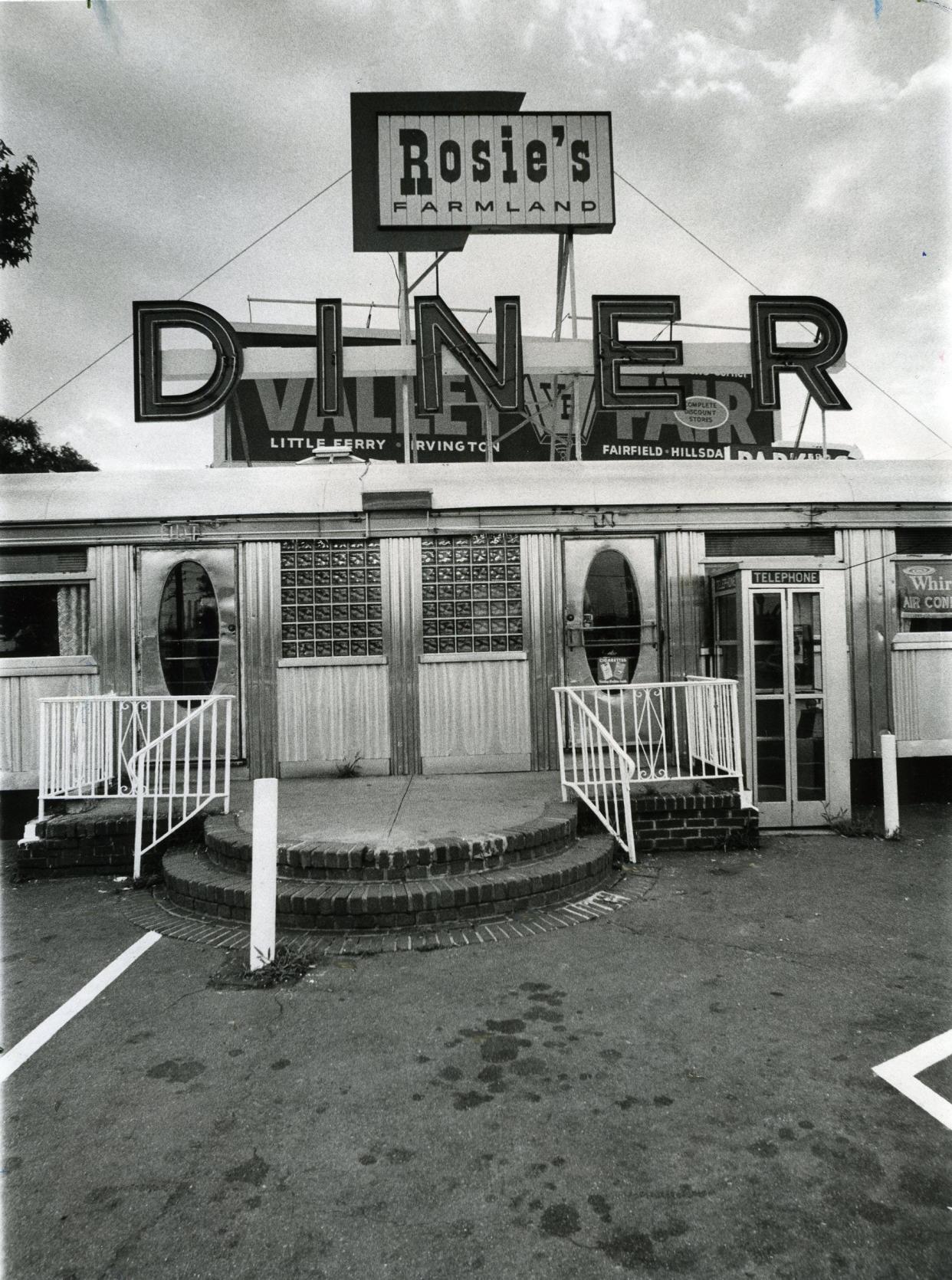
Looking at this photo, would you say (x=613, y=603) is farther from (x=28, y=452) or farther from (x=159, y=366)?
(x=28, y=452)

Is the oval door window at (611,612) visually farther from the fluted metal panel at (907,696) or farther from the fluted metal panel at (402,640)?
the fluted metal panel at (907,696)

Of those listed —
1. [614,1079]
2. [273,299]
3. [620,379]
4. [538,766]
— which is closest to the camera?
[614,1079]

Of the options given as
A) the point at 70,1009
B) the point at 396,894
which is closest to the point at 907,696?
the point at 396,894

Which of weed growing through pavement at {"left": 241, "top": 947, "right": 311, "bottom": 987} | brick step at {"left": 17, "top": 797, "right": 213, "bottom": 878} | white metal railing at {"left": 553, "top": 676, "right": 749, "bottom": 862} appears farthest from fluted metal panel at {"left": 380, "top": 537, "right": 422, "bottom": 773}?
weed growing through pavement at {"left": 241, "top": 947, "right": 311, "bottom": 987}

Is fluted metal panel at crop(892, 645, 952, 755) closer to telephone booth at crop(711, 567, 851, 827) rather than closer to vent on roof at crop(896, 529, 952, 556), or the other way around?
vent on roof at crop(896, 529, 952, 556)

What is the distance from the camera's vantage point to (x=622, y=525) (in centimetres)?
792

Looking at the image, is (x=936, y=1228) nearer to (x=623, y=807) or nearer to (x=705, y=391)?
(x=623, y=807)

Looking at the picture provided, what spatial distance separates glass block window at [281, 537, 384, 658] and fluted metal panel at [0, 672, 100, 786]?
6.72 feet

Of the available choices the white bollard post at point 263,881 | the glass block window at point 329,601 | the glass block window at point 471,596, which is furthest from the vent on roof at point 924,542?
the white bollard post at point 263,881

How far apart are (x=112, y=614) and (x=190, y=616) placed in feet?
2.46

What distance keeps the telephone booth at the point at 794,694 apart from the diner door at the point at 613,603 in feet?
4.24

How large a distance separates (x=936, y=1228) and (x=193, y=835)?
17.5 ft

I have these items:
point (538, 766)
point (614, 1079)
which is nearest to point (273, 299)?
point (538, 766)

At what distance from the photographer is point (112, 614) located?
7.64 m
